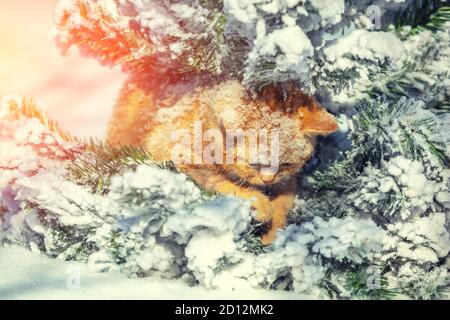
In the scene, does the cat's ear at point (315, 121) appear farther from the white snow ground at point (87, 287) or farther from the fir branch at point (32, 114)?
the fir branch at point (32, 114)

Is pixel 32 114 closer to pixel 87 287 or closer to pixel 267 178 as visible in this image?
pixel 87 287

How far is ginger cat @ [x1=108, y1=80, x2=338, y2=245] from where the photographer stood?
1242 mm

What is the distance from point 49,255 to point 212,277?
0.53 m

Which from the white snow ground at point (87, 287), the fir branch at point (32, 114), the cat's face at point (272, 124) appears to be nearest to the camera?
the white snow ground at point (87, 287)

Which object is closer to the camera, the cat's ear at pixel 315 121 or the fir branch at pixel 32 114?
the cat's ear at pixel 315 121

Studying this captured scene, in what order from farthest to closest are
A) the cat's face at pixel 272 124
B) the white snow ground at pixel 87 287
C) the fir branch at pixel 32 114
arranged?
the fir branch at pixel 32 114 < the cat's face at pixel 272 124 < the white snow ground at pixel 87 287

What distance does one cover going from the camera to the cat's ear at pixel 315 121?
1269 millimetres

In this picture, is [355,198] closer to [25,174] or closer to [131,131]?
[131,131]

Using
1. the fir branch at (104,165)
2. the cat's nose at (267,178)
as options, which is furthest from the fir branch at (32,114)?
the cat's nose at (267,178)

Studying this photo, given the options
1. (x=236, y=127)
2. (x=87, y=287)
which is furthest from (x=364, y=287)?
(x=87, y=287)

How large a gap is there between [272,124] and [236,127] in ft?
0.30

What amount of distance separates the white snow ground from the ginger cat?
320 mm

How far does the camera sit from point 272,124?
4.07 ft

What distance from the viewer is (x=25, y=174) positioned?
52.6 inches
